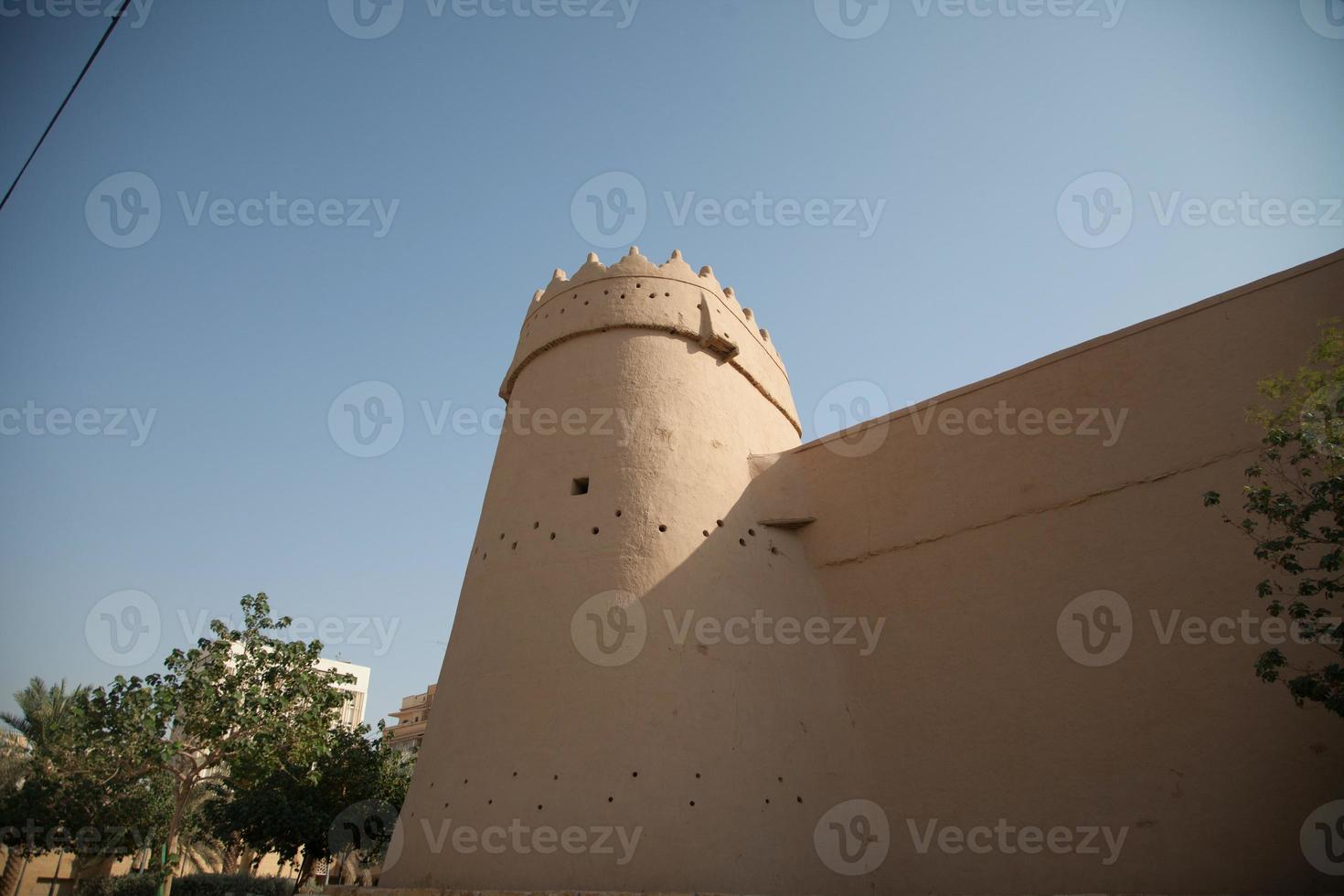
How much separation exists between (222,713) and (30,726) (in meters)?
11.7

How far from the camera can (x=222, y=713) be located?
14102 millimetres

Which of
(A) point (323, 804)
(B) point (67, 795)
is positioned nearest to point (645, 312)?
(A) point (323, 804)

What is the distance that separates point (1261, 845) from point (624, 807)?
5.84 m

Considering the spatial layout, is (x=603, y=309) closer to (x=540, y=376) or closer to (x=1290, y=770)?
(x=540, y=376)

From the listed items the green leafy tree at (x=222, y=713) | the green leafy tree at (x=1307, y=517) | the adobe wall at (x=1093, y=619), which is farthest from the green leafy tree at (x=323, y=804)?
the green leafy tree at (x=1307, y=517)

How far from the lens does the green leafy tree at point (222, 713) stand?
14086 mm

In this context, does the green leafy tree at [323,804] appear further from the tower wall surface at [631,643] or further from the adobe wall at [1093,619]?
the adobe wall at [1093,619]

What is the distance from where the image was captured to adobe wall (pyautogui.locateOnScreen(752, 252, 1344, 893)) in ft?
24.3

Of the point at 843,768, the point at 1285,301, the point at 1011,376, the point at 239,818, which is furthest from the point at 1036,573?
the point at 239,818

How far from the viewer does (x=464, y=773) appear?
28.4 ft

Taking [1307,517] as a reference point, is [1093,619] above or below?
below

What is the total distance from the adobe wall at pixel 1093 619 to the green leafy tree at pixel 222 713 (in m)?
10.6

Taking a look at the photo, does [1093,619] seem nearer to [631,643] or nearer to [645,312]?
[631,643]

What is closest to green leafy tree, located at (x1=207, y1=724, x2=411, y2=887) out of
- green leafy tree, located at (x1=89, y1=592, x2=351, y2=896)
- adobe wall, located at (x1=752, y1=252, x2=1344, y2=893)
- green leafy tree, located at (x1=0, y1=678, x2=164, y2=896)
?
green leafy tree, located at (x1=89, y1=592, x2=351, y2=896)
